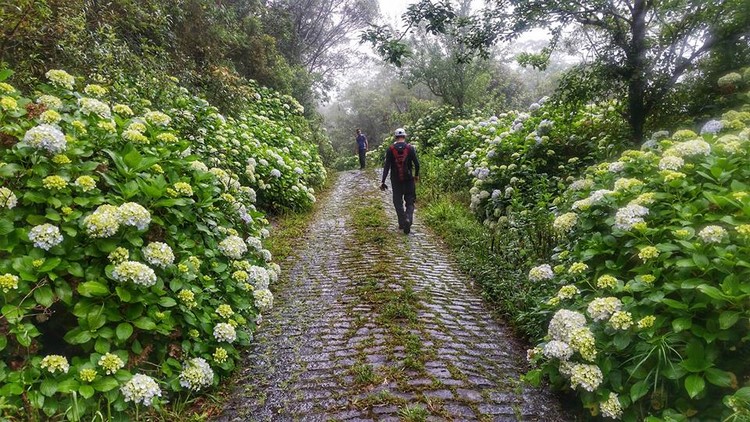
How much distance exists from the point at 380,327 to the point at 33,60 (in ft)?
14.6

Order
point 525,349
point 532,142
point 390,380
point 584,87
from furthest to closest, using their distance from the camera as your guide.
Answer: point 532,142, point 584,87, point 525,349, point 390,380

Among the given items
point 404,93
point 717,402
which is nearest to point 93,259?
point 717,402

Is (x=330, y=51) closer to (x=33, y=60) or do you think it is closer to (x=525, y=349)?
(x=33, y=60)

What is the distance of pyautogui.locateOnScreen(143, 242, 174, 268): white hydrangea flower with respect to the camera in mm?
2756

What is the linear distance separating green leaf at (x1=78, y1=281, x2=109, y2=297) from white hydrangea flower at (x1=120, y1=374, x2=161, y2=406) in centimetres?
54

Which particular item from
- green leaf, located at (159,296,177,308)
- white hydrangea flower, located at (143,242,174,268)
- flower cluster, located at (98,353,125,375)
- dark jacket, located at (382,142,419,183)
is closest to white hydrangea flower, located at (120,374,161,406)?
flower cluster, located at (98,353,125,375)

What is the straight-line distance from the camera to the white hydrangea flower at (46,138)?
8.50 feet

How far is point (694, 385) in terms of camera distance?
2.11 m

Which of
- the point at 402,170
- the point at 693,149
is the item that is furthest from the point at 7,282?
the point at 402,170

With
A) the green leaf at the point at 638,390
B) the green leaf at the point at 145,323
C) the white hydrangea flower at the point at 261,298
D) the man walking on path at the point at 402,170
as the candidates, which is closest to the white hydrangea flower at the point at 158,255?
the green leaf at the point at 145,323

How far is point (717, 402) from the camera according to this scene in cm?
215

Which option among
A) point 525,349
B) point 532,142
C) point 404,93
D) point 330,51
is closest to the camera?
point 525,349

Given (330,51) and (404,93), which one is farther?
(404,93)

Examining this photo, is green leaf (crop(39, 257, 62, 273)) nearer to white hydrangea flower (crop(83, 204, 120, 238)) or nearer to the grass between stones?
white hydrangea flower (crop(83, 204, 120, 238))
